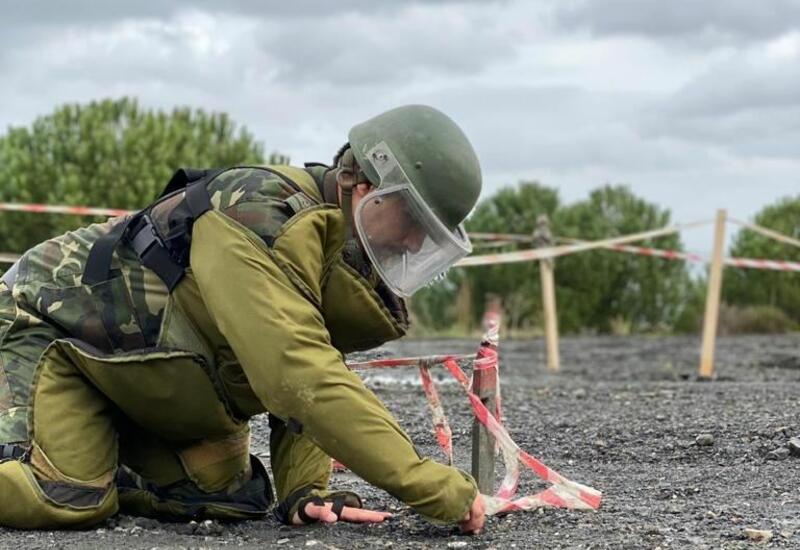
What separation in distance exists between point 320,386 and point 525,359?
1113cm

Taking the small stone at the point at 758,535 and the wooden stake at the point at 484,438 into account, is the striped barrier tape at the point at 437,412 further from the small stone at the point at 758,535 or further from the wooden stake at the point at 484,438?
the small stone at the point at 758,535

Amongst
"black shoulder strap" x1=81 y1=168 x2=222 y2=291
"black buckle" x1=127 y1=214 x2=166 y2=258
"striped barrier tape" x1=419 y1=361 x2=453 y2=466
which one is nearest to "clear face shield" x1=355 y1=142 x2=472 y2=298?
"black shoulder strap" x1=81 y1=168 x2=222 y2=291

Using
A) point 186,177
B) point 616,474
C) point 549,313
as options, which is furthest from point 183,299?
point 549,313

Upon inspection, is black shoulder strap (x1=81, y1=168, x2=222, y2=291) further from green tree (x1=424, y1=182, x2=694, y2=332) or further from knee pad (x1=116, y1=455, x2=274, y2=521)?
green tree (x1=424, y1=182, x2=694, y2=332)

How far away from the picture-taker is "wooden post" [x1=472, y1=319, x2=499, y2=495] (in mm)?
4273

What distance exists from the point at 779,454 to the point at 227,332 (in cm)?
274

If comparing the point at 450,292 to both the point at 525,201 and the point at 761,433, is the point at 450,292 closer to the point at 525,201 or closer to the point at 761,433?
the point at 525,201

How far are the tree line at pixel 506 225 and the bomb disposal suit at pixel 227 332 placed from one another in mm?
14645

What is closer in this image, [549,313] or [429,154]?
[429,154]

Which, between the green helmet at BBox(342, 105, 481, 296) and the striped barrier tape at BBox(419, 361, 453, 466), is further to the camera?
the striped barrier tape at BBox(419, 361, 453, 466)

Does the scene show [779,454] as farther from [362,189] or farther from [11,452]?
[11,452]

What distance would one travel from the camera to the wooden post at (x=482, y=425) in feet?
14.0

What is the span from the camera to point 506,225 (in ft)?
69.8

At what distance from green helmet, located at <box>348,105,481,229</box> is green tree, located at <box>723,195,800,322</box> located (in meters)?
17.2
